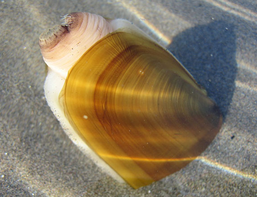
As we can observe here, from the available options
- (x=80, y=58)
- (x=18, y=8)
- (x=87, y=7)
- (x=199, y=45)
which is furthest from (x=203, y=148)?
(x=18, y=8)

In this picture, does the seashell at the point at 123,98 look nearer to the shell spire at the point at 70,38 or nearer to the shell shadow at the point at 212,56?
the shell spire at the point at 70,38

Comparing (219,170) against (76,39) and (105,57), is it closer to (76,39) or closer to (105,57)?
(105,57)

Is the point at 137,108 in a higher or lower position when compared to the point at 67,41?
lower

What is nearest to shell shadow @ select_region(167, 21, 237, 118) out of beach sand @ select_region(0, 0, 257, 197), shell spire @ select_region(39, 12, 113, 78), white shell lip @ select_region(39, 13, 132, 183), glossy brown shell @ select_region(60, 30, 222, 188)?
beach sand @ select_region(0, 0, 257, 197)

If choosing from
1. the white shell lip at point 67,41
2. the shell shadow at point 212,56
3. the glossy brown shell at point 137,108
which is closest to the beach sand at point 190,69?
the shell shadow at point 212,56

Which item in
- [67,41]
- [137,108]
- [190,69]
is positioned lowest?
[190,69]

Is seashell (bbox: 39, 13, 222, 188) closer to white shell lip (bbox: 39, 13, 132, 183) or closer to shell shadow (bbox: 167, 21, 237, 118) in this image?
white shell lip (bbox: 39, 13, 132, 183)

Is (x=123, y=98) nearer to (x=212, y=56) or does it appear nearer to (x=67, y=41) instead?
(x=67, y=41)

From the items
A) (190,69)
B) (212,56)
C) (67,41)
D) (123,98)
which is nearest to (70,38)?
(67,41)
